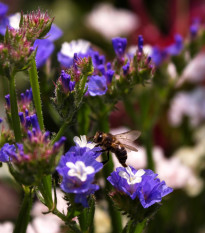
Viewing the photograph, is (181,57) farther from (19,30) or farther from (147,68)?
(19,30)

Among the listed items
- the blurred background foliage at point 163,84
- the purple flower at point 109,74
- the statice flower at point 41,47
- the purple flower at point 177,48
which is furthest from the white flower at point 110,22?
the purple flower at point 109,74

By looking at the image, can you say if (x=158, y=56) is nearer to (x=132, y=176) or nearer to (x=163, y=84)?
(x=163, y=84)

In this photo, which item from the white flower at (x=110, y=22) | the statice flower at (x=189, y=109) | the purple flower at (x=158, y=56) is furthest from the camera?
the white flower at (x=110, y=22)

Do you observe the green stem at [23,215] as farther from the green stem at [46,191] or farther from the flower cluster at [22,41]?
the flower cluster at [22,41]

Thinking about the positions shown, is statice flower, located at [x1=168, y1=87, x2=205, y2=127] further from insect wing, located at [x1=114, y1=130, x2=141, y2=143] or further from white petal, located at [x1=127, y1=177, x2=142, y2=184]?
white petal, located at [x1=127, y1=177, x2=142, y2=184]

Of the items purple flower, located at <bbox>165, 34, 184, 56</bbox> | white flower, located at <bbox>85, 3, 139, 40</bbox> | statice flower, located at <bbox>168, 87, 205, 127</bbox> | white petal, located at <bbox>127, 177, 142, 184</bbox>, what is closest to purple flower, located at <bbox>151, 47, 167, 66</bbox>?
purple flower, located at <bbox>165, 34, 184, 56</bbox>

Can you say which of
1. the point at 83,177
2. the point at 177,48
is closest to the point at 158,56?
the point at 177,48

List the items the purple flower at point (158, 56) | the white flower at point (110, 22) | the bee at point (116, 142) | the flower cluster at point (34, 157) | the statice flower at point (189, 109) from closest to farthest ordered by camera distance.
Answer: the flower cluster at point (34, 157)
the bee at point (116, 142)
the purple flower at point (158, 56)
the statice flower at point (189, 109)
the white flower at point (110, 22)
